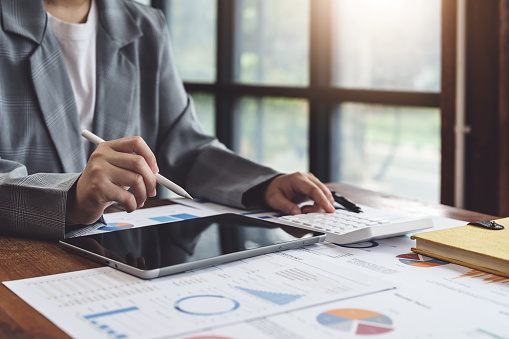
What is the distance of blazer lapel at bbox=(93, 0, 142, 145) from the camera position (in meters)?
1.40

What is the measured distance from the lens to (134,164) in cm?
84

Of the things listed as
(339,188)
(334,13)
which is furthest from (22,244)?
(334,13)

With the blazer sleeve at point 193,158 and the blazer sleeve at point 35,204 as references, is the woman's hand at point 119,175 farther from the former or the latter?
the blazer sleeve at point 193,158

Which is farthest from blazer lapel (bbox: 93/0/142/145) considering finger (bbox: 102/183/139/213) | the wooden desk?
finger (bbox: 102/183/139/213)

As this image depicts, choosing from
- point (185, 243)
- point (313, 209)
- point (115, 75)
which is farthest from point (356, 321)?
point (115, 75)

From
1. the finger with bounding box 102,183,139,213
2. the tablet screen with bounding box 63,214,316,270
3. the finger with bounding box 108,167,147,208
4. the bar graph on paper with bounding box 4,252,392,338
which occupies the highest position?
the finger with bounding box 108,167,147,208

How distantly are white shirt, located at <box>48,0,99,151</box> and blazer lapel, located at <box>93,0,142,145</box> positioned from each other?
26mm

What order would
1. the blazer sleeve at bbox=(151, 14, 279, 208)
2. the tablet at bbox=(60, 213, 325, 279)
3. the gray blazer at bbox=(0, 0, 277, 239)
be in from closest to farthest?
the tablet at bbox=(60, 213, 325, 279)
the gray blazer at bbox=(0, 0, 277, 239)
the blazer sleeve at bbox=(151, 14, 279, 208)

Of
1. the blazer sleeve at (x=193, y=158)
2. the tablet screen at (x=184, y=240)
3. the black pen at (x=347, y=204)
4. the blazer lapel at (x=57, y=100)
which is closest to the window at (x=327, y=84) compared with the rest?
the blazer sleeve at (x=193, y=158)

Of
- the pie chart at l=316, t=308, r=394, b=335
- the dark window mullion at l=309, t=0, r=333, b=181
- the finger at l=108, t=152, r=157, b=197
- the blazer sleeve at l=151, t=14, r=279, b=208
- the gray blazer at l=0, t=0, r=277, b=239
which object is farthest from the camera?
the dark window mullion at l=309, t=0, r=333, b=181

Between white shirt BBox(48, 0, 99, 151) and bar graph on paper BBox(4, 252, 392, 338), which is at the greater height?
white shirt BBox(48, 0, 99, 151)

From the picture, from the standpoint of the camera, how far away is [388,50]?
8.00 ft

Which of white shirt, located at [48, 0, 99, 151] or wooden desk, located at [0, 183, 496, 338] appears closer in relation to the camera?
wooden desk, located at [0, 183, 496, 338]

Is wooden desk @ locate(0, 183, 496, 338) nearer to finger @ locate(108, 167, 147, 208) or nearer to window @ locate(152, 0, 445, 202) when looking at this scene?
finger @ locate(108, 167, 147, 208)
